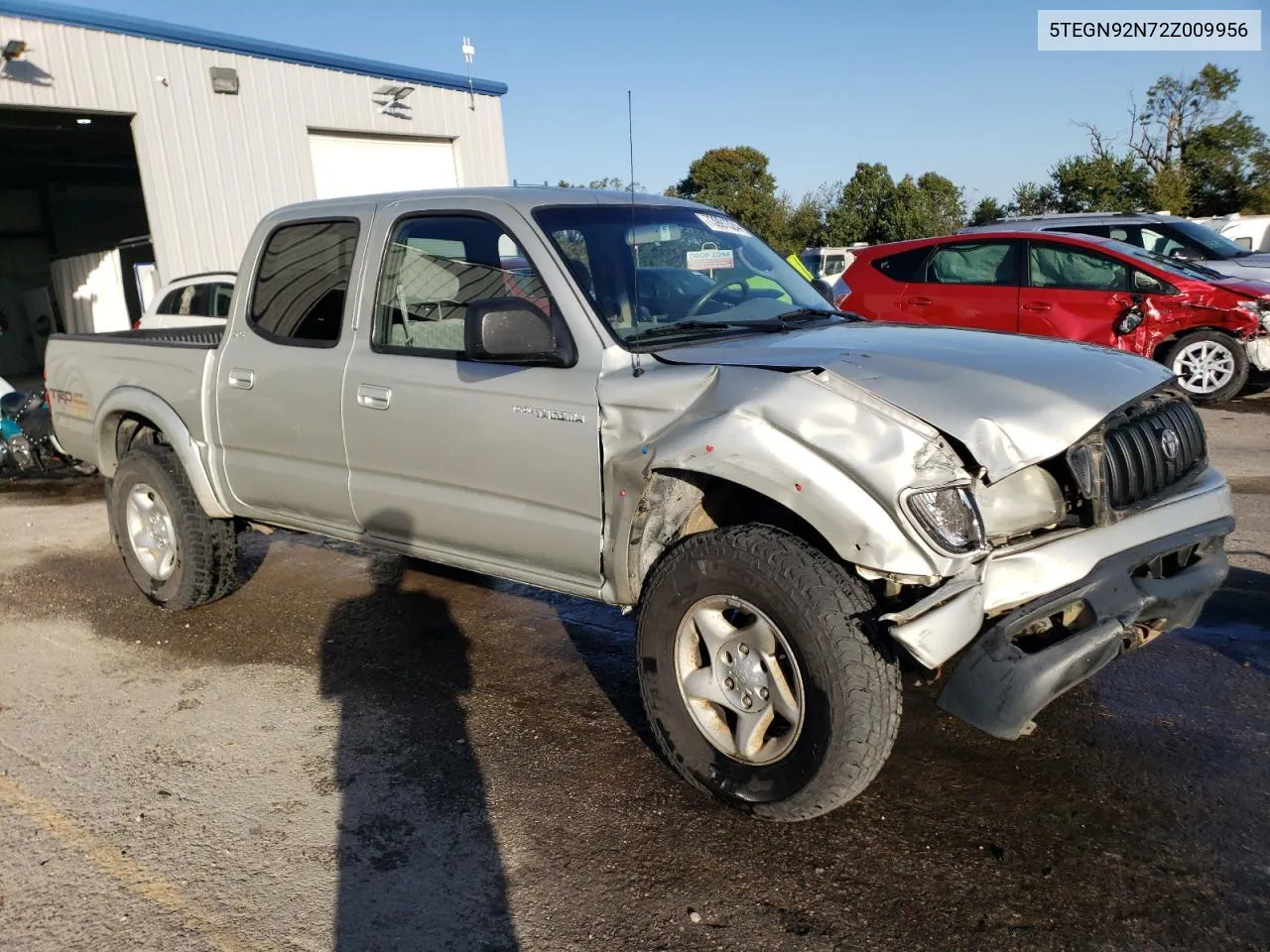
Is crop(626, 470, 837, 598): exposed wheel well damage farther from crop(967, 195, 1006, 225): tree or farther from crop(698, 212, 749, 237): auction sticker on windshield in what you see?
crop(967, 195, 1006, 225): tree

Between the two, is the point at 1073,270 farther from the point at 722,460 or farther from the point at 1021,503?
the point at 722,460

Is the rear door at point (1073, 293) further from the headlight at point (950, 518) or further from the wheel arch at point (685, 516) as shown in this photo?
the headlight at point (950, 518)

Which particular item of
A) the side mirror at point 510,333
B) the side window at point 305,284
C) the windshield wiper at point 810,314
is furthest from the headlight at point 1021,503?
the side window at point 305,284

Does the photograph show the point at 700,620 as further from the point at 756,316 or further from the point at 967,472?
the point at 756,316

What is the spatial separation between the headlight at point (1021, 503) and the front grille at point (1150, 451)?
0.53ft

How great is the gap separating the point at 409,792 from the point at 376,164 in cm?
1520

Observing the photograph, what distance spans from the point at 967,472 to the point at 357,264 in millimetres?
2684

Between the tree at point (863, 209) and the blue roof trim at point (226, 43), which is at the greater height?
the blue roof trim at point (226, 43)

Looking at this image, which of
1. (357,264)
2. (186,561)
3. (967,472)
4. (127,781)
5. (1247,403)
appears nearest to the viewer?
(967,472)

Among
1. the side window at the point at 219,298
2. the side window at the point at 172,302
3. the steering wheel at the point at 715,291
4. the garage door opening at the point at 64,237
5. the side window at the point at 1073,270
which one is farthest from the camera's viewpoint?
the garage door opening at the point at 64,237

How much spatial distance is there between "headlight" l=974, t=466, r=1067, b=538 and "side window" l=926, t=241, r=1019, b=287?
7.62 metres

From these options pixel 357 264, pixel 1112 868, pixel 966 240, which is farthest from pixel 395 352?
pixel 966 240

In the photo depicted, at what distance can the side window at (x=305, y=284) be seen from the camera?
169 inches

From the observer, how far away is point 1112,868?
9.07ft
